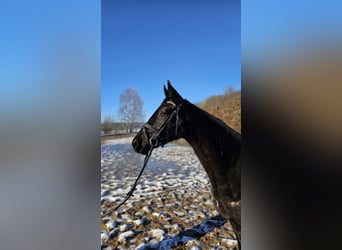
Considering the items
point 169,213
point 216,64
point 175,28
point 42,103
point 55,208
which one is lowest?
point 169,213

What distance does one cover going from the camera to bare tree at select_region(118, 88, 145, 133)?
1179mm

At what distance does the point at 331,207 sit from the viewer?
3.04 ft

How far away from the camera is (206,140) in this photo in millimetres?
1299

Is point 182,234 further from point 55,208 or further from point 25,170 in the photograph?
point 25,170

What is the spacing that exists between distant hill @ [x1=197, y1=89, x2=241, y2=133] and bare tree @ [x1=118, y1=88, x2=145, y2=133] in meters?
0.31

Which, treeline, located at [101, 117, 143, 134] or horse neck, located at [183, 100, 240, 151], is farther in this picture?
horse neck, located at [183, 100, 240, 151]

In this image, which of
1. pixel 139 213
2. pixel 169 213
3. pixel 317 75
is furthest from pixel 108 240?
pixel 317 75

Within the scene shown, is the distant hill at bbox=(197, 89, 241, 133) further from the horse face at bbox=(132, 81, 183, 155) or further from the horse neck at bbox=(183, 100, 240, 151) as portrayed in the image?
the horse face at bbox=(132, 81, 183, 155)

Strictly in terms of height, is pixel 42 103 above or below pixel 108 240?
above

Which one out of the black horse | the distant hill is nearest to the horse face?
the black horse

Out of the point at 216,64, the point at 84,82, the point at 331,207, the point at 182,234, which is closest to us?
the point at 331,207

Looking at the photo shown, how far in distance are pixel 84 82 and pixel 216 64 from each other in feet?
2.06

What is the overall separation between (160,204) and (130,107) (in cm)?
57

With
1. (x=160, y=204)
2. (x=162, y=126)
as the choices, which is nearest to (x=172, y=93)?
(x=162, y=126)
